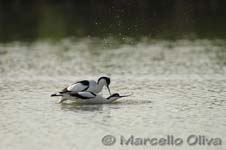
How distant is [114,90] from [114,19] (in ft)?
46.4

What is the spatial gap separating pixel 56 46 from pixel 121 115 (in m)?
12.1

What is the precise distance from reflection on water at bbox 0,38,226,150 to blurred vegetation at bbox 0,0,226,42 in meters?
2.55

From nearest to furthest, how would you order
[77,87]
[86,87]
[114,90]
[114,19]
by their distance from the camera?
[77,87]
[86,87]
[114,90]
[114,19]

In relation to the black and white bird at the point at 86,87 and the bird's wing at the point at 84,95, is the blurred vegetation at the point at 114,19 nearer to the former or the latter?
the black and white bird at the point at 86,87

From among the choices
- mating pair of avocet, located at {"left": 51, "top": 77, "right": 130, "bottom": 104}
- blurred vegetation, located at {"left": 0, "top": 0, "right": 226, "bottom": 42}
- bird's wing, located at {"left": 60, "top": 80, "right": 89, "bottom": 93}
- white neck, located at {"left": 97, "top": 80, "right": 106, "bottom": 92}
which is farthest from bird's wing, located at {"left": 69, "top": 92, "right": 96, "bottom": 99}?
blurred vegetation, located at {"left": 0, "top": 0, "right": 226, "bottom": 42}

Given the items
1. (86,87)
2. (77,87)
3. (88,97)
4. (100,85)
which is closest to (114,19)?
(100,85)

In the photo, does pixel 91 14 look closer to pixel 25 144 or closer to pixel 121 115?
pixel 121 115

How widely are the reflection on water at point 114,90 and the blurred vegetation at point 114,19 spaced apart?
2545 millimetres

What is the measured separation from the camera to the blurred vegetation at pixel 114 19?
1119 inches

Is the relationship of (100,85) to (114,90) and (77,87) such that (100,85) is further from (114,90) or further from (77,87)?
(114,90)

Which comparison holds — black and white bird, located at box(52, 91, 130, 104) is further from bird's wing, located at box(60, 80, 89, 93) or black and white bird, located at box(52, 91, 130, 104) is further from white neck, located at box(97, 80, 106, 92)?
white neck, located at box(97, 80, 106, 92)

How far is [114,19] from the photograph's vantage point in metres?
30.7

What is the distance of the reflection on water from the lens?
1230 cm

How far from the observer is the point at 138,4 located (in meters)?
36.5
